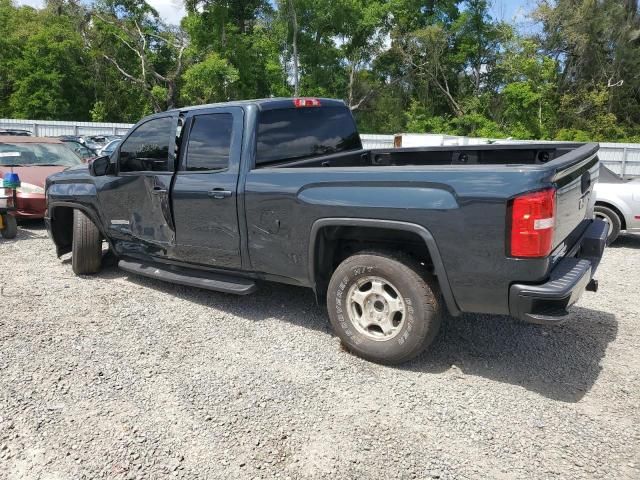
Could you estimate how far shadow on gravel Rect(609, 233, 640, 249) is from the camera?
8.12 metres

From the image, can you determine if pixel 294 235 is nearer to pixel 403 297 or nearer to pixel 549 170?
pixel 403 297

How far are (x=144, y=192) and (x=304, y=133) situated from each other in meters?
1.63

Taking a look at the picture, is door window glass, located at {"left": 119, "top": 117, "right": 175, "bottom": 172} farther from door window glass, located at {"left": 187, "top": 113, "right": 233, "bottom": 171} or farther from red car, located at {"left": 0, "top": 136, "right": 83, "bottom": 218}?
red car, located at {"left": 0, "top": 136, "right": 83, "bottom": 218}

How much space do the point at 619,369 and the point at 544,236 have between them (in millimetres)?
1457

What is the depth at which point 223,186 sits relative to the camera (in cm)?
431

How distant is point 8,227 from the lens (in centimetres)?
770

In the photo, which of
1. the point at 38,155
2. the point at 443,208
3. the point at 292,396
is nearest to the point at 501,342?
the point at 443,208

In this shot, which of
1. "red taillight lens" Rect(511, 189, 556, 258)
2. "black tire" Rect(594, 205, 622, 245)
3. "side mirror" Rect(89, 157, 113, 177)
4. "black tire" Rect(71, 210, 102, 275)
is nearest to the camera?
"red taillight lens" Rect(511, 189, 556, 258)

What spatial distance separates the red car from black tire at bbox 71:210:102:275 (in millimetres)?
2813

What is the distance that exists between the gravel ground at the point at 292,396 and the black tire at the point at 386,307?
17 centimetres

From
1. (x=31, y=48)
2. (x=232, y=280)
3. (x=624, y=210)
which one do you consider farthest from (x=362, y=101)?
(x=232, y=280)

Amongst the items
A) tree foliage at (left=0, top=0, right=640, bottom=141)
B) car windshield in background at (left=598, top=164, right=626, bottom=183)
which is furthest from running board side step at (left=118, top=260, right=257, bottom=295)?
tree foliage at (left=0, top=0, right=640, bottom=141)

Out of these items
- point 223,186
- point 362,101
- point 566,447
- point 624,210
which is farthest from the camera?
point 362,101

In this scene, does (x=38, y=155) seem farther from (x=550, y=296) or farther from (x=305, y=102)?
(x=550, y=296)
